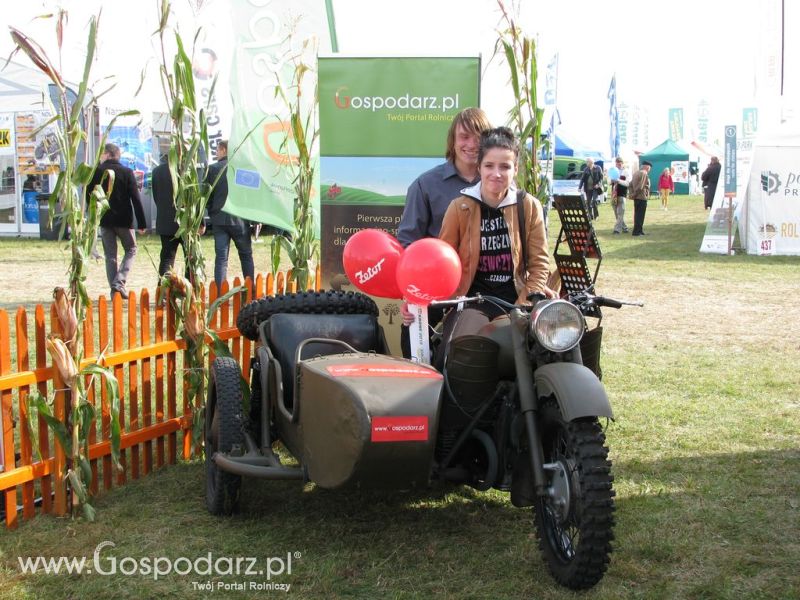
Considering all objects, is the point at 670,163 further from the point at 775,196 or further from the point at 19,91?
the point at 19,91

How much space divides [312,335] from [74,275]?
1157 millimetres

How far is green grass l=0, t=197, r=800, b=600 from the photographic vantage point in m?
3.53

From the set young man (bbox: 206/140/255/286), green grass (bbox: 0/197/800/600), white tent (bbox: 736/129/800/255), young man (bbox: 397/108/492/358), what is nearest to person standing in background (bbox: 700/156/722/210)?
white tent (bbox: 736/129/800/255)

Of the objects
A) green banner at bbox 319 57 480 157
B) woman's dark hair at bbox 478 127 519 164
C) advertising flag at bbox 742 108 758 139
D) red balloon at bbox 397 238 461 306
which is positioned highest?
advertising flag at bbox 742 108 758 139

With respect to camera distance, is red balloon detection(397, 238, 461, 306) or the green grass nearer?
the green grass

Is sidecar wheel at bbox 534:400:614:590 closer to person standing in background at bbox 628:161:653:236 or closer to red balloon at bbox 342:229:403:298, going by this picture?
red balloon at bbox 342:229:403:298

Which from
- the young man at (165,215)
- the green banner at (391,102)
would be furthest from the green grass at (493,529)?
the young man at (165,215)

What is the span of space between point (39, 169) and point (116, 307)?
17.8 metres

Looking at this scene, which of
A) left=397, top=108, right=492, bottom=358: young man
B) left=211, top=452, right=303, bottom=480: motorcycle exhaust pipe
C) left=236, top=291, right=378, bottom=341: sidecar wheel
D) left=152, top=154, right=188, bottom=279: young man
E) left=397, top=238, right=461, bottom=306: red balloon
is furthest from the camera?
left=152, top=154, right=188, bottom=279: young man

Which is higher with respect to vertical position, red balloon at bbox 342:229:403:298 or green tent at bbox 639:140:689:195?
green tent at bbox 639:140:689:195

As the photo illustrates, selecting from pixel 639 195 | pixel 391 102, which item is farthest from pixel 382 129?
pixel 639 195

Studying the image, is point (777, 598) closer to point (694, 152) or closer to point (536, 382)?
point (536, 382)

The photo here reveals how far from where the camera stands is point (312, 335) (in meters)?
4.25

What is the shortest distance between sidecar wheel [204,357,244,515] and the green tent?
40.8 m
